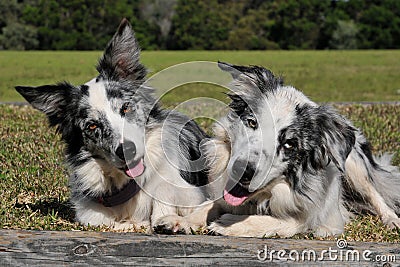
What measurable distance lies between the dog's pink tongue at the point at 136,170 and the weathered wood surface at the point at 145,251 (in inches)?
45.6

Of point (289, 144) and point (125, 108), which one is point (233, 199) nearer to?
point (289, 144)

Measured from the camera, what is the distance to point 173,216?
14.7ft

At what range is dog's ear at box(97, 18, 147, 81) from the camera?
16.1 ft

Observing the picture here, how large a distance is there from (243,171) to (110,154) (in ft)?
3.57

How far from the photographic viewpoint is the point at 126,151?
4.44 m

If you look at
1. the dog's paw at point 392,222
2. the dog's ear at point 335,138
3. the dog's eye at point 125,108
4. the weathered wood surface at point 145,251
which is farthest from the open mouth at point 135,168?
the dog's paw at point 392,222

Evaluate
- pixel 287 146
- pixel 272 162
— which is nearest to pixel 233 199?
pixel 272 162

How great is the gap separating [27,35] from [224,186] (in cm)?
5388

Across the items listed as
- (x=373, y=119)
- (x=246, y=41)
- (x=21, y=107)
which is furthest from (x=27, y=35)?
(x=373, y=119)

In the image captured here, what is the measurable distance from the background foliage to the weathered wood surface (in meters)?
52.3

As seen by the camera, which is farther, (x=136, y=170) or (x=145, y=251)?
(x=136, y=170)

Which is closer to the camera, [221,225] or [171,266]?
[171,266]

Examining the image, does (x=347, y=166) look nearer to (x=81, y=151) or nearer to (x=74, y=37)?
(x=81, y=151)

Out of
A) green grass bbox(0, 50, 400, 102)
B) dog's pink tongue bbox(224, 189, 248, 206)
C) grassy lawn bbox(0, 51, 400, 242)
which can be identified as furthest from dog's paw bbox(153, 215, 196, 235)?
green grass bbox(0, 50, 400, 102)
